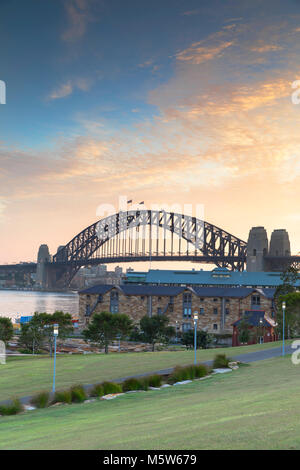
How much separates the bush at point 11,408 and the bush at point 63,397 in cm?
146

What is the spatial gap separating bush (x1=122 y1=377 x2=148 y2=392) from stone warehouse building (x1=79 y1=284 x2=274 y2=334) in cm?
5533

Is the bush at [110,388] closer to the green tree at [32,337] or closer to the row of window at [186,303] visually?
the green tree at [32,337]

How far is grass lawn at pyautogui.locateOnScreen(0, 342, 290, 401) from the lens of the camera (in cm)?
2233

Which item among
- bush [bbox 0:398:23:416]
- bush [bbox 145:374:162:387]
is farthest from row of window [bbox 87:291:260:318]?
bush [bbox 0:398:23:416]

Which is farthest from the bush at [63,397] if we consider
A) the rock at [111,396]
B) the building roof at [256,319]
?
the building roof at [256,319]

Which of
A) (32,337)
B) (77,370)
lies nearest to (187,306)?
(32,337)

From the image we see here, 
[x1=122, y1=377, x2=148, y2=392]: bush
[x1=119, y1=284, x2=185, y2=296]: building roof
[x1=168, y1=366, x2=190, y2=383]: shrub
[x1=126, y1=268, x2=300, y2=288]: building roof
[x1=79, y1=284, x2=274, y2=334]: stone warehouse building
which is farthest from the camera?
[x1=126, y1=268, x2=300, y2=288]: building roof

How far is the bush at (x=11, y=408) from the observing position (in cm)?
1691

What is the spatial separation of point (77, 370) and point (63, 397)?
8.71 meters

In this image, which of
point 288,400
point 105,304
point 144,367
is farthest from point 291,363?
point 105,304

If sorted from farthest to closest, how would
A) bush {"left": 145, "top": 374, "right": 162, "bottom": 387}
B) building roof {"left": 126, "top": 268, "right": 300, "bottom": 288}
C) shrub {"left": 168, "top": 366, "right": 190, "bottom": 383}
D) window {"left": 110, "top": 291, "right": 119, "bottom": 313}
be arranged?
building roof {"left": 126, "top": 268, "right": 300, "bottom": 288} < window {"left": 110, "top": 291, "right": 119, "bottom": 313} < shrub {"left": 168, "top": 366, "right": 190, "bottom": 383} < bush {"left": 145, "top": 374, "right": 162, "bottom": 387}

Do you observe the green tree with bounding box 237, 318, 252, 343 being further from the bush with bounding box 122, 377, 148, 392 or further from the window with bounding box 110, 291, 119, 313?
the bush with bounding box 122, 377, 148, 392

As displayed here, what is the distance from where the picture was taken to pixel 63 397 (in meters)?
18.3

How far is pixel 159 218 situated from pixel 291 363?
552ft
